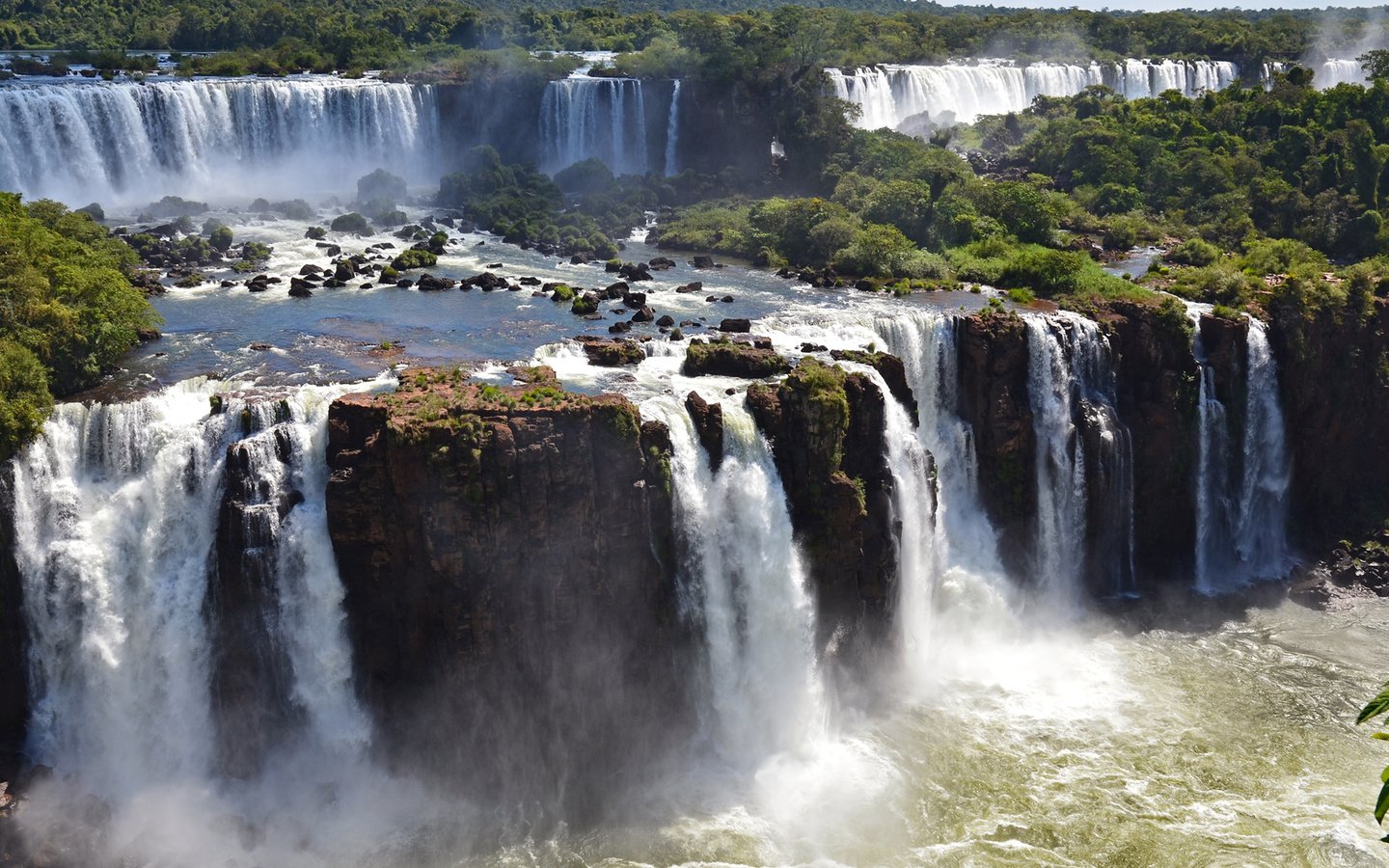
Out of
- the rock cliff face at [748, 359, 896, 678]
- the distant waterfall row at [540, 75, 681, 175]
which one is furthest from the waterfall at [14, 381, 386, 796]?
the distant waterfall row at [540, 75, 681, 175]

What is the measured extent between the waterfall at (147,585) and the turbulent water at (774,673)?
0.06 m

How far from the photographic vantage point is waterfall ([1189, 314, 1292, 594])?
36.8 meters

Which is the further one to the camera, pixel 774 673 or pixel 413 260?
pixel 413 260

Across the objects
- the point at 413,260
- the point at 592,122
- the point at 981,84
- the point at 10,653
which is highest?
the point at 981,84

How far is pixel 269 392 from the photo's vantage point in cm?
2850

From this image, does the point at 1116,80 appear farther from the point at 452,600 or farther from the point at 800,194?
the point at 452,600

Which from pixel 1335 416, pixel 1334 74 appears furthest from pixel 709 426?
pixel 1334 74

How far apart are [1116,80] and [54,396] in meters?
86.1

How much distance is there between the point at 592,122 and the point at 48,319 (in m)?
44.5

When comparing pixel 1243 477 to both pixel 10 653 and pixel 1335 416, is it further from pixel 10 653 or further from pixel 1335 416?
pixel 10 653

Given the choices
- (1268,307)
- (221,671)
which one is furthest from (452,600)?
(1268,307)

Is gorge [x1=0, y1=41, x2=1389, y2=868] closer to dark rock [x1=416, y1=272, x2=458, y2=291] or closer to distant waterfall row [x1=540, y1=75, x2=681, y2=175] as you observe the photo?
dark rock [x1=416, y1=272, x2=458, y2=291]

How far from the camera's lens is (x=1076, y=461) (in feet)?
114

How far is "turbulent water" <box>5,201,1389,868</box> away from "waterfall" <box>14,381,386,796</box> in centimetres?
6
